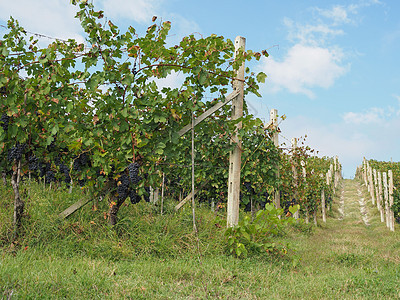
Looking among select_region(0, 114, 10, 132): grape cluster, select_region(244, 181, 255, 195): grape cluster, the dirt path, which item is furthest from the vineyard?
select_region(244, 181, 255, 195): grape cluster

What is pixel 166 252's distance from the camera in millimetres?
5895

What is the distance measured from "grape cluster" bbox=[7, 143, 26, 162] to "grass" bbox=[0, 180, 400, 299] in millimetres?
1134

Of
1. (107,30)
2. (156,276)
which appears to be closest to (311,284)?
(156,276)

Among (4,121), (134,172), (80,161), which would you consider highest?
(4,121)

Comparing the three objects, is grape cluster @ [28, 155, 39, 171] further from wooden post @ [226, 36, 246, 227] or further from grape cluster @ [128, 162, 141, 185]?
wooden post @ [226, 36, 246, 227]

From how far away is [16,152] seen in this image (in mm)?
5605

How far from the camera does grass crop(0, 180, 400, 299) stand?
13.9 feet

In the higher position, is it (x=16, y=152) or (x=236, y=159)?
(x=236, y=159)

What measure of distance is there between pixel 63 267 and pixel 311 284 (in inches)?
147

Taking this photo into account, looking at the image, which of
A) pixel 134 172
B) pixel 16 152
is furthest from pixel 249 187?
pixel 16 152

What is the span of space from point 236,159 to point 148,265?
2724 mm

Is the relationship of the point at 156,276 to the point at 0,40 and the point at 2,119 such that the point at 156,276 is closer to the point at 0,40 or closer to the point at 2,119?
the point at 2,119

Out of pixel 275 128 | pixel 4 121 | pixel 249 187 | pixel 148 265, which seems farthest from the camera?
pixel 275 128

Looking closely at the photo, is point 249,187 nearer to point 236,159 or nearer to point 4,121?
point 236,159
